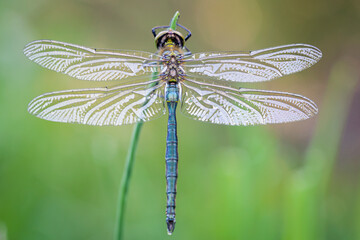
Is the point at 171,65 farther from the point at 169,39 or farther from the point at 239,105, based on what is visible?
the point at 239,105

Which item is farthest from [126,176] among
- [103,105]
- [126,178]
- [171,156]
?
[103,105]

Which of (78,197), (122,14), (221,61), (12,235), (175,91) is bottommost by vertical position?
(12,235)

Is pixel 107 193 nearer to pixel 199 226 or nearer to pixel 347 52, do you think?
pixel 199 226

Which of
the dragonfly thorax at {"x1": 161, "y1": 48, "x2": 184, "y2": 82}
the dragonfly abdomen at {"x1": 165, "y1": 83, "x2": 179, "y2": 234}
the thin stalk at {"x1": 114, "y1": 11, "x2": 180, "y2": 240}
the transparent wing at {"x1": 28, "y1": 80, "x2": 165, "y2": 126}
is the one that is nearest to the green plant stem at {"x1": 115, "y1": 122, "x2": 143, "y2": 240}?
the thin stalk at {"x1": 114, "y1": 11, "x2": 180, "y2": 240}

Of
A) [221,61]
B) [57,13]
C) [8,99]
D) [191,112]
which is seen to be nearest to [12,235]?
[8,99]

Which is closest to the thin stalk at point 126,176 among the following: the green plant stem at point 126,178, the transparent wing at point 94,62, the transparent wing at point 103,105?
the green plant stem at point 126,178

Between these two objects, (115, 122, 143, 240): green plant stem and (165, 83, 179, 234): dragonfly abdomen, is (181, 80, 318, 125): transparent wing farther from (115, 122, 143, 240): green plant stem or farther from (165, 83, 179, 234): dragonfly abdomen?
(115, 122, 143, 240): green plant stem
